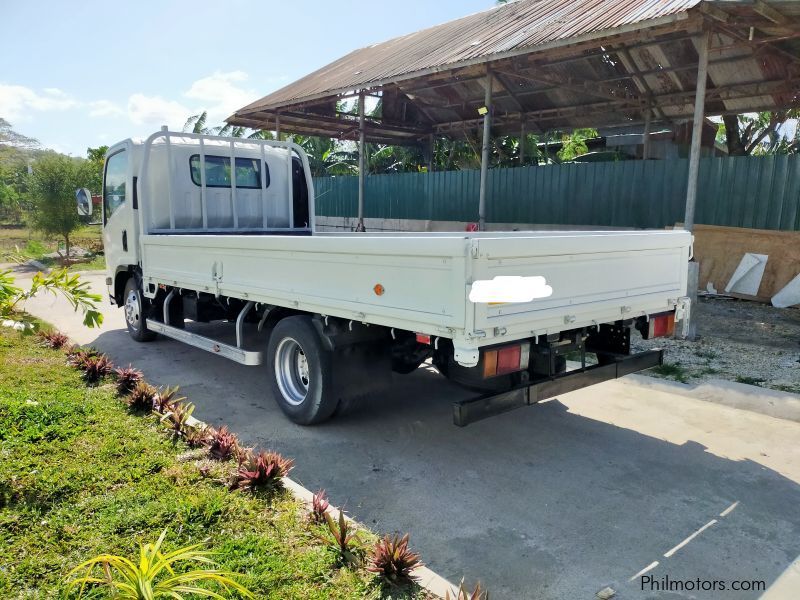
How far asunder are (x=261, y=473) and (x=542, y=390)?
1991 mm

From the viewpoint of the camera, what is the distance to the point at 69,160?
67.5 feet

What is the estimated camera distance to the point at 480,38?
12.1 meters

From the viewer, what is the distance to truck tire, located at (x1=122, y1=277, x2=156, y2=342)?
8055mm

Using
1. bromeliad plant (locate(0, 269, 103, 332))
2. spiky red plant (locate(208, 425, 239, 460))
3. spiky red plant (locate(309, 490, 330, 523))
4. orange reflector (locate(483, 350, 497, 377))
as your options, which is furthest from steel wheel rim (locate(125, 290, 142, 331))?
orange reflector (locate(483, 350, 497, 377))

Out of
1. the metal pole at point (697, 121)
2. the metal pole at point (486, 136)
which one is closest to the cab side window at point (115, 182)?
the metal pole at point (486, 136)

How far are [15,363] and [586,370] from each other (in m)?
5.84

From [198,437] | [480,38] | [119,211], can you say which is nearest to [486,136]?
[480,38]

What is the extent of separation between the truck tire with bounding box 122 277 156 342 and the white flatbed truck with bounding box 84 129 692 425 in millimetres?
337

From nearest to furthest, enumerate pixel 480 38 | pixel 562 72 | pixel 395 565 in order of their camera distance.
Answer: pixel 395 565, pixel 480 38, pixel 562 72

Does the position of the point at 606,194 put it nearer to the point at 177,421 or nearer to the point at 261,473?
the point at 177,421

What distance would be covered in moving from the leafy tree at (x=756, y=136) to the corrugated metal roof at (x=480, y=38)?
8.78 meters

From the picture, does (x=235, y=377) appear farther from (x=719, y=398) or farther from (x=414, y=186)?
(x=414, y=186)

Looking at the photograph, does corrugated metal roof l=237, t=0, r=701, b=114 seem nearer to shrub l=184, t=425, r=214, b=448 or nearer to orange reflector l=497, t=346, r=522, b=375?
orange reflector l=497, t=346, r=522, b=375

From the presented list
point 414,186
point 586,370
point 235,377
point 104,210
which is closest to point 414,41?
A: point 414,186
